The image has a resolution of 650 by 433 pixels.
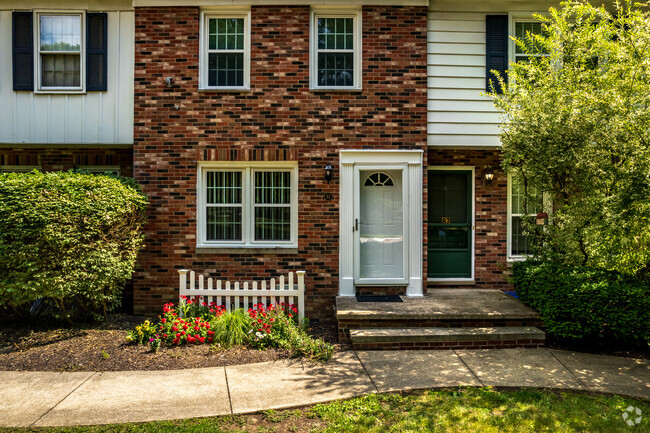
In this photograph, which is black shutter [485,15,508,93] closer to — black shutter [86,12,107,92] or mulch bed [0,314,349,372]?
mulch bed [0,314,349,372]

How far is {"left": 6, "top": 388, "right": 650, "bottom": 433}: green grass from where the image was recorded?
4.17 m

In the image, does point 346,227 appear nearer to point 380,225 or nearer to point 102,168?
point 380,225

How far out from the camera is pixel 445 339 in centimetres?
659

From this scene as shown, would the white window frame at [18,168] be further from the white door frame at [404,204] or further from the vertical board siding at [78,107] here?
the white door frame at [404,204]

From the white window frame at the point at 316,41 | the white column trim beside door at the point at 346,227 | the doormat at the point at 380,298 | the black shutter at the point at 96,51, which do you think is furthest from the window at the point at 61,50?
the doormat at the point at 380,298

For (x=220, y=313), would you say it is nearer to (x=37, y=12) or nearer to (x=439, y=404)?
(x=439, y=404)

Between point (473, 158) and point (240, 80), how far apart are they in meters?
4.86

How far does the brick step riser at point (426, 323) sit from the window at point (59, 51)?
626 cm

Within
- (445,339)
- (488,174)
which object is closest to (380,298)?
(445,339)

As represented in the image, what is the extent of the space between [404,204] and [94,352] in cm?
553

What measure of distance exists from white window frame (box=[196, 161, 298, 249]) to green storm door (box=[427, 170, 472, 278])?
287 centimetres

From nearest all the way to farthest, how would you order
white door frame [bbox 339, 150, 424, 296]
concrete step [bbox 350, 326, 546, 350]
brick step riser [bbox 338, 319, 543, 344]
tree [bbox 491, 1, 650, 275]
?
tree [bbox 491, 1, 650, 275] < concrete step [bbox 350, 326, 546, 350] < brick step riser [bbox 338, 319, 543, 344] < white door frame [bbox 339, 150, 424, 296]

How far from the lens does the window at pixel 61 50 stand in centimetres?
864

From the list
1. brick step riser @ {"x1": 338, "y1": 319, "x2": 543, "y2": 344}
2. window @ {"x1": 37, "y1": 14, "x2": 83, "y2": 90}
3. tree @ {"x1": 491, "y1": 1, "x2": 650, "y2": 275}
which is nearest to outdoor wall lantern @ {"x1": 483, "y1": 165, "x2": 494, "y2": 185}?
tree @ {"x1": 491, "y1": 1, "x2": 650, "y2": 275}
